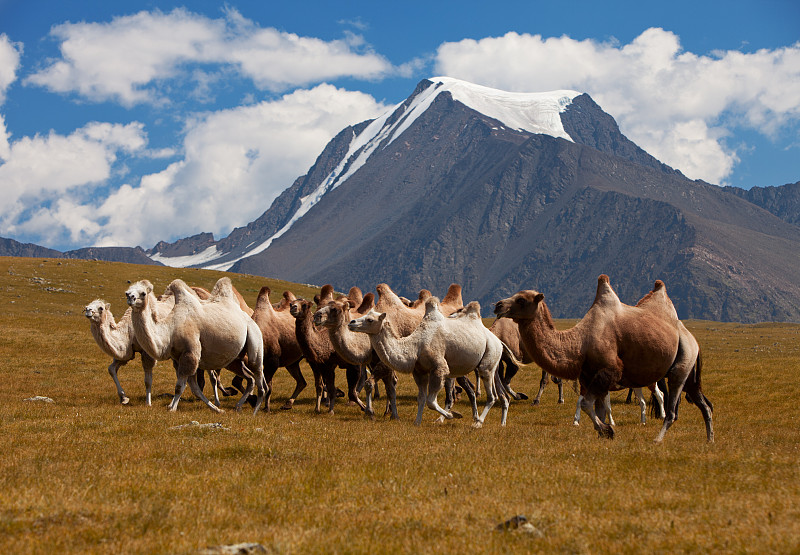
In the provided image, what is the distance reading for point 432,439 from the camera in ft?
50.4

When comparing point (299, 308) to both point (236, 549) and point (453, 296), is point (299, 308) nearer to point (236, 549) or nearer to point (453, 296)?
point (453, 296)

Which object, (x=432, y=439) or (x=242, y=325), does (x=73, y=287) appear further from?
(x=432, y=439)

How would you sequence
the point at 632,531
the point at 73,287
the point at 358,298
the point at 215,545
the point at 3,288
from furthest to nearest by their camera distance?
the point at 73,287 → the point at 3,288 → the point at 358,298 → the point at 632,531 → the point at 215,545

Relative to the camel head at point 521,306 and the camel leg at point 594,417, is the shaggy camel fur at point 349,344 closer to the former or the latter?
the camel head at point 521,306

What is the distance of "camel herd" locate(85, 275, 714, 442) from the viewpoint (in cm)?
1672

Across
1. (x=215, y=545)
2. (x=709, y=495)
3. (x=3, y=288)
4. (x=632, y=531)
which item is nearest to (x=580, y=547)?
(x=632, y=531)

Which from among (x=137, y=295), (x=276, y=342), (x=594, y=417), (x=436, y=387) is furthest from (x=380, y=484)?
(x=276, y=342)

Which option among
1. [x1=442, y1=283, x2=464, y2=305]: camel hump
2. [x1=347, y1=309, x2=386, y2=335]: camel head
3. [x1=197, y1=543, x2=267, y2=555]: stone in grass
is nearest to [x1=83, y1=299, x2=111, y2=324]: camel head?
[x1=347, y1=309, x2=386, y2=335]: camel head

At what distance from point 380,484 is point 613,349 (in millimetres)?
8154

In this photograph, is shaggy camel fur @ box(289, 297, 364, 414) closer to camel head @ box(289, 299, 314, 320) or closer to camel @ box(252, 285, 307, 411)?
camel head @ box(289, 299, 314, 320)

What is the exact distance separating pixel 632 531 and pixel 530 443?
646 cm

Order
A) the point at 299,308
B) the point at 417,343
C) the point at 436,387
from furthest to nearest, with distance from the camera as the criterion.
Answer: the point at 299,308 → the point at 417,343 → the point at 436,387

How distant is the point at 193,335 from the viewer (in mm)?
19641

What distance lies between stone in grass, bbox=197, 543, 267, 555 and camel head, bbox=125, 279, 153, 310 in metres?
12.7
